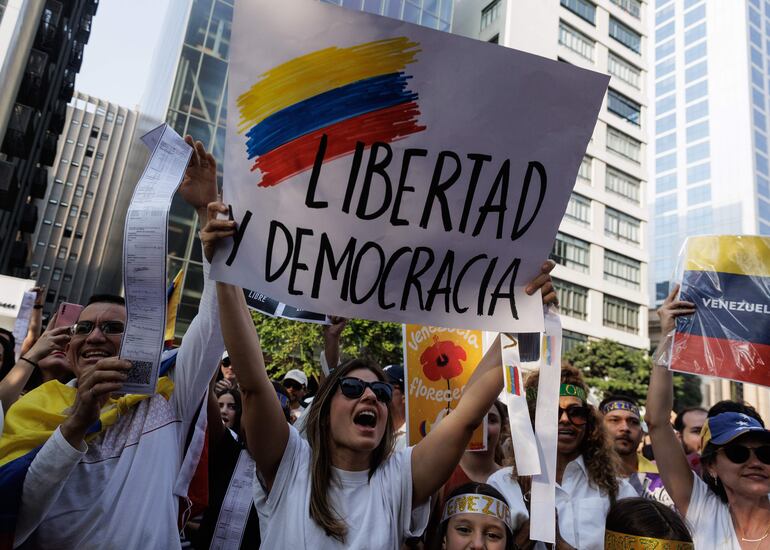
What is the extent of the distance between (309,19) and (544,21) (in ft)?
124

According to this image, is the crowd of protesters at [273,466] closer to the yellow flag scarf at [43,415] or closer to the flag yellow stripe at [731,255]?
the yellow flag scarf at [43,415]

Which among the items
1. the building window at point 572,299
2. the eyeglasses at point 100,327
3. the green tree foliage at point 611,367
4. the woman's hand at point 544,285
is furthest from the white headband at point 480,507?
the building window at point 572,299

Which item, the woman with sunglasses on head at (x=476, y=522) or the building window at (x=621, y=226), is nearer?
the woman with sunglasses on head at (x=476, y=522)

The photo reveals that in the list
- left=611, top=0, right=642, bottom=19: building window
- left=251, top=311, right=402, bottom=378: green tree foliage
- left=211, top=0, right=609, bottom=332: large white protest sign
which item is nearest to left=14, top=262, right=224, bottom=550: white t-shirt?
left=211, top=0, right=609, bottom=332: large white protest sign

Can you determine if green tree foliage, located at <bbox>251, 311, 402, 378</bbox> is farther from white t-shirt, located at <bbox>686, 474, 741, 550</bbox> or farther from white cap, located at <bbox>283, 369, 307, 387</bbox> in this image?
white t-shirt, located at <bbox>686, 474, 741, 550</bbox>

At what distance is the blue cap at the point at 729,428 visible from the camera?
2561mm

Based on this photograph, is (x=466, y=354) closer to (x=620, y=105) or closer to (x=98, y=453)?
(x=98, y=453)

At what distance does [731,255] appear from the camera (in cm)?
321

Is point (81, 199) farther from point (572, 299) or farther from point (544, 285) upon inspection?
point (544, 285)

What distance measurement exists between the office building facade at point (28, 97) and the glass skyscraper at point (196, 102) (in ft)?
16.1

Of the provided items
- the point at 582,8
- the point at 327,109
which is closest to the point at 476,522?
the point at 327,109

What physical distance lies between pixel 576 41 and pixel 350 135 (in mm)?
39914

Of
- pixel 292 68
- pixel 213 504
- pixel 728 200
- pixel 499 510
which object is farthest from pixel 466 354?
pixel 728 200

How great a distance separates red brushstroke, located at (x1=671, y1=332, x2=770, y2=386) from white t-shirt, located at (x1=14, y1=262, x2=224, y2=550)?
2.32 m
